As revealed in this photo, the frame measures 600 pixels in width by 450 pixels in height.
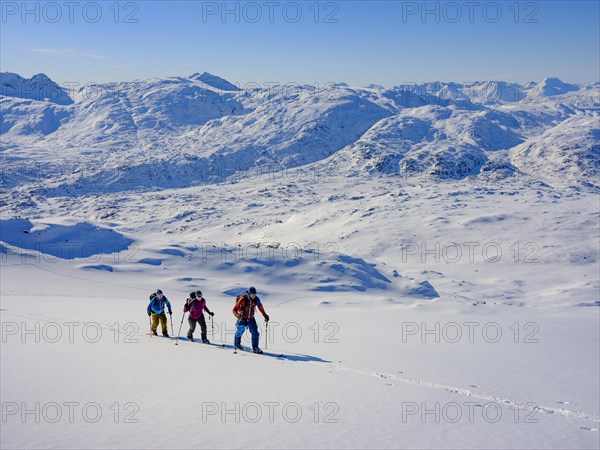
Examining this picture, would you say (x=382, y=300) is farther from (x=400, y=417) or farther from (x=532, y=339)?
(x=400, y=417)

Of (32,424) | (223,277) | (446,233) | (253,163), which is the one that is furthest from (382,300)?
(253,163)

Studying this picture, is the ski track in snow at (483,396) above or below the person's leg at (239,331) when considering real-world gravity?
below

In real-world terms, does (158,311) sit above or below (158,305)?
below

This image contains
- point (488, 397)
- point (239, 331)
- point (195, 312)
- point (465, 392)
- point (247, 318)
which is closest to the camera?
point (488, 397)

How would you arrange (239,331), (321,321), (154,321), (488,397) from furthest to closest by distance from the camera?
1. (321,321)
2. (154,321)
3. (239,331)
4. (488,397)

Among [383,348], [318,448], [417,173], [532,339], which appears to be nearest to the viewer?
[318,448]

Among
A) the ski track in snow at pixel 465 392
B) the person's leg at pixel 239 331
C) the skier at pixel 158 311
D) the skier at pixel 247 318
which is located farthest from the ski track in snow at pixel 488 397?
the skier at pixel 158 311

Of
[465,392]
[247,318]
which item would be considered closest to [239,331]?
[247,318]

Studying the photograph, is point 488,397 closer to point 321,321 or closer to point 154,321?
point 154,321

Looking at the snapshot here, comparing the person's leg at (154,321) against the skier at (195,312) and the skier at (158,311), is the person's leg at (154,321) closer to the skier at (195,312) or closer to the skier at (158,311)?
the skier at (158,311)

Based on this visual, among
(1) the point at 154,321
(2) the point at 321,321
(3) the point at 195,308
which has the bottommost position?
(2) the point at 321,321

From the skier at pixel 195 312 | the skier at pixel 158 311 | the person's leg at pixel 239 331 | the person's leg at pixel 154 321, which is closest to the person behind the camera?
the person's leg at pixel 239 331

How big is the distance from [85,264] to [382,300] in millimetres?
22984

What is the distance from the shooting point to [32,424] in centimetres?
707
